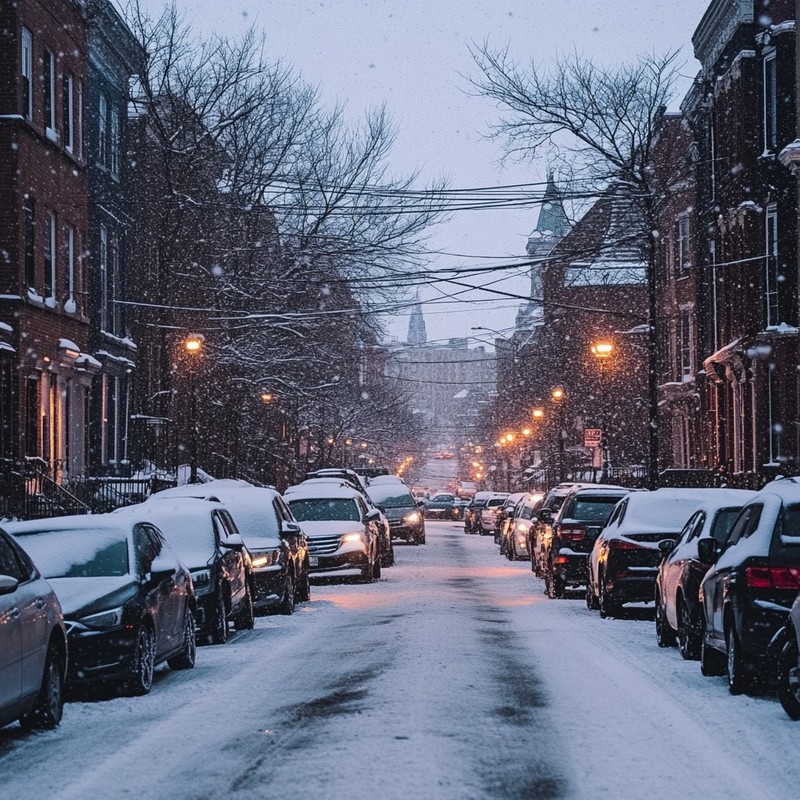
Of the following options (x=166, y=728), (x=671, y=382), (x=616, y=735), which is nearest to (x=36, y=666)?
(x=166, y=728)

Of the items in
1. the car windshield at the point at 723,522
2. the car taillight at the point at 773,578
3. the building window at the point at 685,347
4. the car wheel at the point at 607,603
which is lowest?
the car wheel at the point at 607,603

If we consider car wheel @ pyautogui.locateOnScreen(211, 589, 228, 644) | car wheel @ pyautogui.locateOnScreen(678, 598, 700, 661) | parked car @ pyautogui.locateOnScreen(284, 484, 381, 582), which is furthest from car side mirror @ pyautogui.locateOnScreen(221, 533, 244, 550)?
parked car @ pyautogui.locateOnScreen(284, 484, 381, 582)

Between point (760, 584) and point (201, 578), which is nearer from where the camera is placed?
point (760, 584)

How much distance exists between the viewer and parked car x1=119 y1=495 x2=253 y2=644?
16.9 m

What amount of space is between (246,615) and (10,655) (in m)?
9.36

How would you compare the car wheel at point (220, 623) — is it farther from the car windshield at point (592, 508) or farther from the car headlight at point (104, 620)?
the car windshield at point (592, 508)

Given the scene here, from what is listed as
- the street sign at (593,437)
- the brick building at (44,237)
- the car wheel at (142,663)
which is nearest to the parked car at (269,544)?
the car wheel at (142,663)

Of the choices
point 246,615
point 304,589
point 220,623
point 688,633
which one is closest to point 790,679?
point 688,633

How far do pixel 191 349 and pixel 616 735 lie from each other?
86.8ft

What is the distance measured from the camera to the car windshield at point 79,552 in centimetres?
1330

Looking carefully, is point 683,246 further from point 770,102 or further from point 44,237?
point 44,237

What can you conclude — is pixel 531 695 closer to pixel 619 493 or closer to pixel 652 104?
pixel 619 493

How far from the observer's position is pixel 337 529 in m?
28.2

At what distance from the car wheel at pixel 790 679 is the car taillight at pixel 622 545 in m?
8.79
